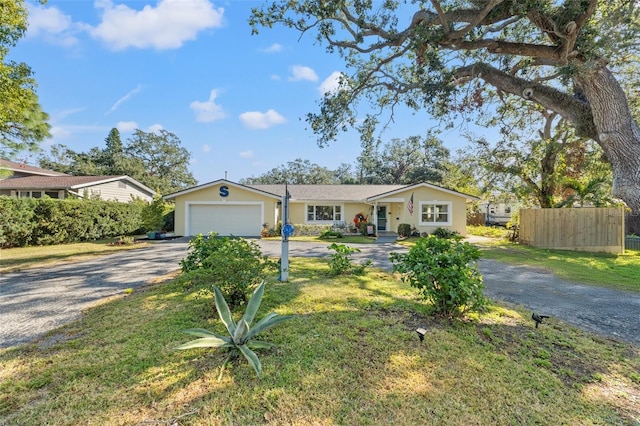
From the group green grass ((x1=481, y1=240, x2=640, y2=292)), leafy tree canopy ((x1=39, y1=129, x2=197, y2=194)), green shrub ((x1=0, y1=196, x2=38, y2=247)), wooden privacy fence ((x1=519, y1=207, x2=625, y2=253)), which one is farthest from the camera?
leafy tree canopy ((x1=39, y1=129, x2=197, y2=194))

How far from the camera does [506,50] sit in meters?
7.45

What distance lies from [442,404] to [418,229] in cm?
1716

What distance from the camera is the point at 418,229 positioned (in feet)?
61.3

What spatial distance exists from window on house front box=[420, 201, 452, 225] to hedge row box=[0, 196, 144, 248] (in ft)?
64.9

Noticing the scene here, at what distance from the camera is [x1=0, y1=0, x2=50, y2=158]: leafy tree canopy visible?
8500 mm

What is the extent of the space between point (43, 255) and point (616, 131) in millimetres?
17911

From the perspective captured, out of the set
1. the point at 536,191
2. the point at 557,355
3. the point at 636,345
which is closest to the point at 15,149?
the point at 557,355

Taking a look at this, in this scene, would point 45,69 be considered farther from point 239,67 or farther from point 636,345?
point 636,345

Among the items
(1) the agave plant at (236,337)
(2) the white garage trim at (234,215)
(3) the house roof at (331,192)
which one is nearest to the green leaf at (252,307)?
(1) the agave plant at (236,337)

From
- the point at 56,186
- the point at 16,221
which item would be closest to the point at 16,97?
the point at 16,221

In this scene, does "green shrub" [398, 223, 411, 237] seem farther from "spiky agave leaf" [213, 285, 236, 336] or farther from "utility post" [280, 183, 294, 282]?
"spiky agave leaf" [213, 285, 236, 336]

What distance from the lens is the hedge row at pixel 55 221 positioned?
39.5ft

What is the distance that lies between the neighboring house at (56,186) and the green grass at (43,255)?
8219 millimetres

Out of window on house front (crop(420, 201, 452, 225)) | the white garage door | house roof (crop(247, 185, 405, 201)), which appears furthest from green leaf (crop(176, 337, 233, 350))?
window on house front (crop(420, 201, 452, 225))
